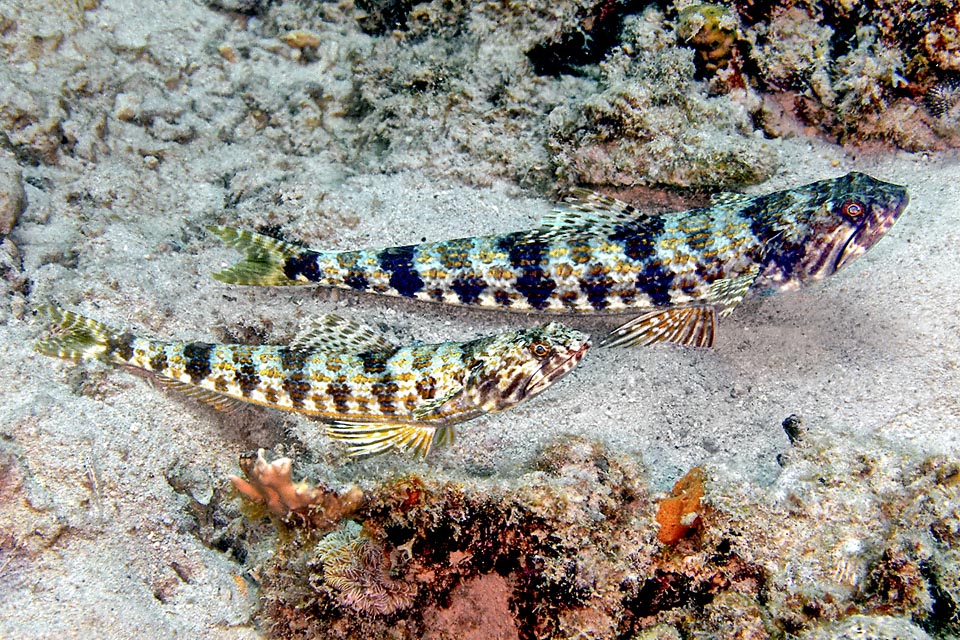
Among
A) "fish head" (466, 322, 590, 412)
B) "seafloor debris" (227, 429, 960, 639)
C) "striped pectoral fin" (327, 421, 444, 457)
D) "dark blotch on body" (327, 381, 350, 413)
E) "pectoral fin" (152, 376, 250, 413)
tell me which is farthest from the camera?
"pectoral fin" (152, 376, 250, 413)

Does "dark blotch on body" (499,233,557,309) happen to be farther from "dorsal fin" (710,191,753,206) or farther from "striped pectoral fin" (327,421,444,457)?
"dorsal fin" (710,191,753,206)

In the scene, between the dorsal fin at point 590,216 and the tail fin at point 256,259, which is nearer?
the dorsal fin at point 590,216

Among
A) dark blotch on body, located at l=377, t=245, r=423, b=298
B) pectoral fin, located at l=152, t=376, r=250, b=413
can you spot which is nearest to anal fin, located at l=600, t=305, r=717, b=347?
dark blotch on body, located at l=377, t=245, r=423, b=298

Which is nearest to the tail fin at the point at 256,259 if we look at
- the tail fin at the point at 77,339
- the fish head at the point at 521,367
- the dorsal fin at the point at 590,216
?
the tail fin at the point at 77,339

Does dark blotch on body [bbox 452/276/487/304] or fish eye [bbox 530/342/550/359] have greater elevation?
fish eye [bbox 530/342/550/359]

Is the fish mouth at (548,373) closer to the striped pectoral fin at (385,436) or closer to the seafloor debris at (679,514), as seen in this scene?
the striped pectoral fin at (385,436)

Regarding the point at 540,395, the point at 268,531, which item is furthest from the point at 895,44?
the point at 268,531
